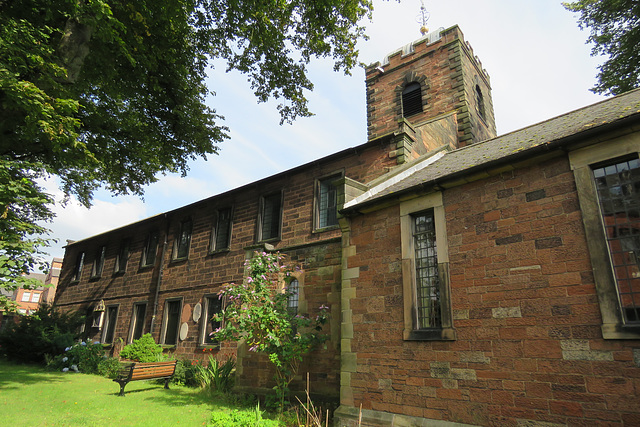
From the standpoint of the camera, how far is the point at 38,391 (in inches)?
464

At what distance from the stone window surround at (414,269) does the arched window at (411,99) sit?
1187 centimetres

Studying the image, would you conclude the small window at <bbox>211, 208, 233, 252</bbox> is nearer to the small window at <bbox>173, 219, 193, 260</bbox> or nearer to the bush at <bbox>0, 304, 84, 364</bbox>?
the small window at <bbox>173, 219, 193, 260</bbox>

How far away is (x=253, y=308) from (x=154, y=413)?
11.1 feet

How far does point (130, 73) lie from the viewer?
11508mm

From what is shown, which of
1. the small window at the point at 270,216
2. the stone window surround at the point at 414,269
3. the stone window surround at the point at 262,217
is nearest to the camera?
the stone window surround at the point at 414,269

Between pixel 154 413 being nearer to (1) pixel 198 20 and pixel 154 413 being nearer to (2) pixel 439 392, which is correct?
(2) pixel 439 392

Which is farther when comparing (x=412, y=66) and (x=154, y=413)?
(x=412, y=66)

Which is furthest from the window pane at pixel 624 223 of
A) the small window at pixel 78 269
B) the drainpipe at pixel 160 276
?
the small window at pixel 78 269

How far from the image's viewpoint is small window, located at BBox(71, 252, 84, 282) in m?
26.1

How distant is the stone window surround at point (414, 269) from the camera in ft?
22.5

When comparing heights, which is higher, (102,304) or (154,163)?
(154,163)

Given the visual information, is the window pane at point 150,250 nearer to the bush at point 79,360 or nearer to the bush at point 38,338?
the bush at point 79,360

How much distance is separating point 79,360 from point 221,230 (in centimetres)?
883

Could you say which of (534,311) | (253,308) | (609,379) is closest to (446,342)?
(534,311)
